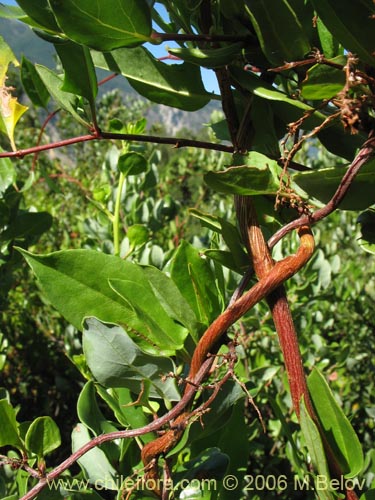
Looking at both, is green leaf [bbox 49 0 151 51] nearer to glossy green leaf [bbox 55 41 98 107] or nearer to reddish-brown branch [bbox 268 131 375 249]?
glossy green leaf [bbox 55 41 98 107]

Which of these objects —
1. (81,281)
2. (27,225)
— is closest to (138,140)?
(81,281)

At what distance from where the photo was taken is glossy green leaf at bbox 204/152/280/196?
0.54 meters

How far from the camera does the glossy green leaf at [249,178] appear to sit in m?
0.54

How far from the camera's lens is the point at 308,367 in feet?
7.39

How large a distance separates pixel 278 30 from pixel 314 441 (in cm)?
43

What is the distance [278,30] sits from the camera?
0.54 m

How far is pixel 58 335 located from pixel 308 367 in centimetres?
138

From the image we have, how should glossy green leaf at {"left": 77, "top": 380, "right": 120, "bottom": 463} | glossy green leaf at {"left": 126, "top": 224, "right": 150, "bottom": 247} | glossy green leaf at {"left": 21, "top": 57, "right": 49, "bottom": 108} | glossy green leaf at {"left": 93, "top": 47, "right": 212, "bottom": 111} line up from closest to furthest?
glossy green leaf at {"left": 93, "top": 47, "right": 212, "bottom": 111}
glossy green leaf at {"left": 77, "top": 380, "right": 120, "bottom": 463}
glossy green leaf at {"left": 21, "top": 57, "right": 49, "bottom": 108}
glossy green leaf at {"left": 126, "top": 224, "right": 150, "bottom": 247}

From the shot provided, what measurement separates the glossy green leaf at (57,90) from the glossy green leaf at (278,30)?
9.1 inches

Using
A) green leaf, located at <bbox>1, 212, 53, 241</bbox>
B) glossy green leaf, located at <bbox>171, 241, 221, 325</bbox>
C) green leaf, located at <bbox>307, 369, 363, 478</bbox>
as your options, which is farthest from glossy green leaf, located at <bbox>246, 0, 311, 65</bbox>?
green leaf, located at <bbox>1, 212, 53, 241</bbox>

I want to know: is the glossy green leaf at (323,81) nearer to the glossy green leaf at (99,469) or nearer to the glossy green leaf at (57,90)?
the glossy green leaf at (57,90)

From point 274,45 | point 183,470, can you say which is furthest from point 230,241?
point 183,470

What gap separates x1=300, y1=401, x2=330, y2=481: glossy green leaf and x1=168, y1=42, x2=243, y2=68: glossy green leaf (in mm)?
369

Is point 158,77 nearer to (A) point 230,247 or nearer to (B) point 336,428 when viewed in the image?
(A) point 230,247
